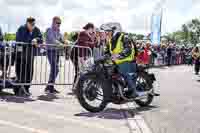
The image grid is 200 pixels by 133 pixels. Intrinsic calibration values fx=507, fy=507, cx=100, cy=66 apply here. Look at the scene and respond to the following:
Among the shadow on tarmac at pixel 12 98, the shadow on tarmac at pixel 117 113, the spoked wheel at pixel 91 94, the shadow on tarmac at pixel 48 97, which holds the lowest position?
the shadow on tarmac at pixel 117 113

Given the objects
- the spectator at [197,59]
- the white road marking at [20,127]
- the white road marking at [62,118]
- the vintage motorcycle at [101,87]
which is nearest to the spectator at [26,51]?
the white road marking at [62,118]

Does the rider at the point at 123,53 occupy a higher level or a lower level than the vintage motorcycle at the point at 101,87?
higher

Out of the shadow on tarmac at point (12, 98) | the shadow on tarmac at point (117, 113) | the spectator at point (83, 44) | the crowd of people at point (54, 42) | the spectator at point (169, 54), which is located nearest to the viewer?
the shadow on tarmac at point (117, 113)

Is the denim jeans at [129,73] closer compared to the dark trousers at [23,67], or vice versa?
the denim jeans at [129,73]

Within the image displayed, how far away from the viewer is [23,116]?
8.52 m

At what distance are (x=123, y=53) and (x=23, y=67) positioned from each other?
8.74 feet

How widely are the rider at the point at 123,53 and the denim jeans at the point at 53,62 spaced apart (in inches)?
100

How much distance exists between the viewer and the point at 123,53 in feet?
31.4

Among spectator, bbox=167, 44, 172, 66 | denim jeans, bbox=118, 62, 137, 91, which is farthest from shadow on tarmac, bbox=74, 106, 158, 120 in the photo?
spectator, bbox=167, 44, 172, 66

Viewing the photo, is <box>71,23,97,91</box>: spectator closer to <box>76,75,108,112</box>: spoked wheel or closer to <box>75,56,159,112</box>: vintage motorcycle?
<box>75,56,159,112</box>: vintage motorcycle

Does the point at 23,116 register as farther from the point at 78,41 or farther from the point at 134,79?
the point at 78,41

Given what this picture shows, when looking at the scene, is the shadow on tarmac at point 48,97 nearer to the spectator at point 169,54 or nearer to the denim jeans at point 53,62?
the denim jeans at point 53,62

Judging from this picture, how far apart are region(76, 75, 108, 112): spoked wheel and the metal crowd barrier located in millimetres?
734

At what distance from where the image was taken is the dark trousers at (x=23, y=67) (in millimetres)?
11117
